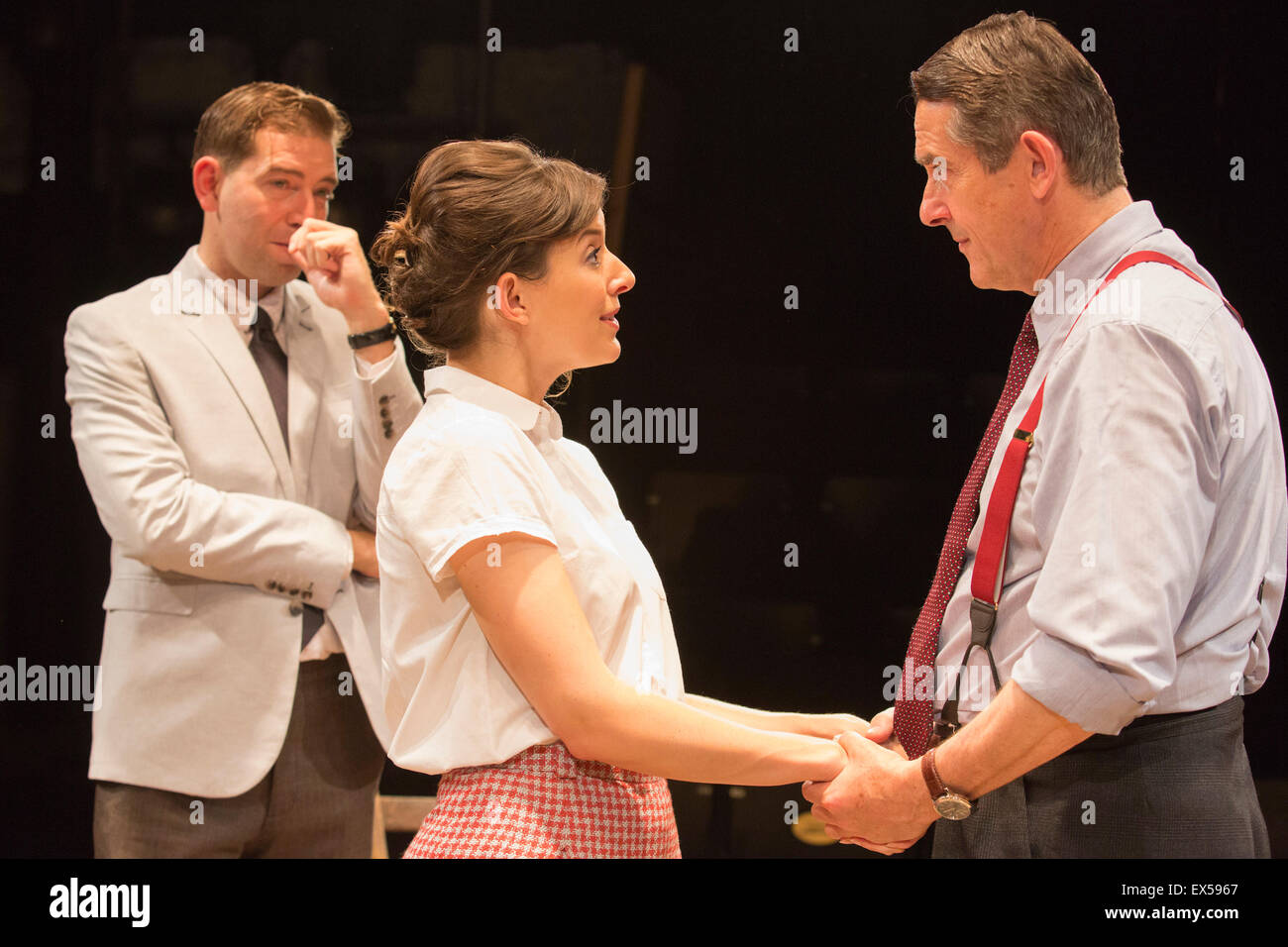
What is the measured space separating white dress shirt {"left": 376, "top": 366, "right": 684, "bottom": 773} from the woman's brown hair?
0.09 m

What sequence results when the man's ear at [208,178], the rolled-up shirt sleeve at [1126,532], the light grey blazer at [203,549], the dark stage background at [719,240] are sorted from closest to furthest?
1. the rolled-up shirt sleeve at [1126,532]
2. the light grey blazer at [203,549]
3. the man's ear at [208,178]
4. the dark stage background at [719,240]

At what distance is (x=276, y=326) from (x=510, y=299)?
1.02m

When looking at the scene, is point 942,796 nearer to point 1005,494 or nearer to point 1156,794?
point 1156,794

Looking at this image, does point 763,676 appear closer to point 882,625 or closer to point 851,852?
point 882,625

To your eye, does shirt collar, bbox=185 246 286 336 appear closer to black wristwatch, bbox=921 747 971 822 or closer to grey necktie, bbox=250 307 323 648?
grey necktie, bbox=250 307 323 648

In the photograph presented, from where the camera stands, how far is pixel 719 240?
302cm

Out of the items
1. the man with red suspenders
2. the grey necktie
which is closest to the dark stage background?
the grey necktie

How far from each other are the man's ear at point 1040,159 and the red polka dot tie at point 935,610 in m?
0.20

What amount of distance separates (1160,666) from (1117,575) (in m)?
0.13

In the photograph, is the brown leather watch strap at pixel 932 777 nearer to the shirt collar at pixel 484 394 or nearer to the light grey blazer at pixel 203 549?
the shirt collar at pixel 484 394

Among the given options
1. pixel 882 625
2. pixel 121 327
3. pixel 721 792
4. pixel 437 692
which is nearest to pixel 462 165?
pixel 437 692

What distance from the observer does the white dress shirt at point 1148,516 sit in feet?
5.15

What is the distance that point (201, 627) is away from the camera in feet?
8.11

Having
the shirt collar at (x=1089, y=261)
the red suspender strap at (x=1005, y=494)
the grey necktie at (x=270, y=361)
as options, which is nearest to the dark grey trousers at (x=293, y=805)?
the grey necktie at (x=270, y=361)
